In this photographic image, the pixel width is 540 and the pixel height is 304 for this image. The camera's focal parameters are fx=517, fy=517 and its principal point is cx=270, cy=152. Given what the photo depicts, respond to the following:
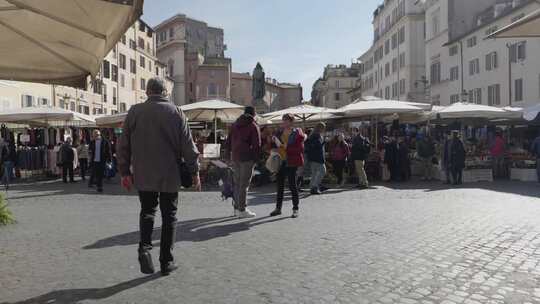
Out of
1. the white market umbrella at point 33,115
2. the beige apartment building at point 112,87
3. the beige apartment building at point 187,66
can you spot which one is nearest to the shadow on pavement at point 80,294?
the white market umbrella at point 33,115

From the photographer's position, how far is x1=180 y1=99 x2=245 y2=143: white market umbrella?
17.0 m

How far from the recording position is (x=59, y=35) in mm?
5137

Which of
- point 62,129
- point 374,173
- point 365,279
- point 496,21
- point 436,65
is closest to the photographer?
point 365,279

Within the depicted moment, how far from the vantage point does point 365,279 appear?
4969mm

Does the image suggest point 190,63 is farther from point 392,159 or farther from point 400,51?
point 392,159

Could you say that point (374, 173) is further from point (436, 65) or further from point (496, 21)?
point (436, 65)

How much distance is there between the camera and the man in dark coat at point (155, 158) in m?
5.13

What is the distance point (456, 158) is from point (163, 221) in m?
12.3

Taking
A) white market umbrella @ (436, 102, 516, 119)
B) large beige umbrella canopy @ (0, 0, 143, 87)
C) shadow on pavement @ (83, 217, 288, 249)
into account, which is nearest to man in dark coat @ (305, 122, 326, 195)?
shadow on pavement @ (83, 217, 288, 249)

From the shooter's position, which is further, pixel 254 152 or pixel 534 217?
pixel 534 217

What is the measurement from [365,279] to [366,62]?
81929mm

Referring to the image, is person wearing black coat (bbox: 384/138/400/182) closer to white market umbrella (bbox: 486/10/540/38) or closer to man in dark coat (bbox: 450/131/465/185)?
man in dark coat (bbox: 450/131/465/185)

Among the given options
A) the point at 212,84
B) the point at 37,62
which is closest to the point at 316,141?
the point at 37,62

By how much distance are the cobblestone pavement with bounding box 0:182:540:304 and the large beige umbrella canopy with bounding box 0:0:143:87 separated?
7.21 ft
